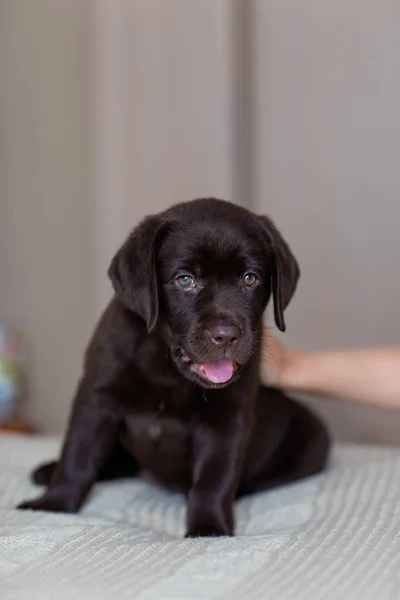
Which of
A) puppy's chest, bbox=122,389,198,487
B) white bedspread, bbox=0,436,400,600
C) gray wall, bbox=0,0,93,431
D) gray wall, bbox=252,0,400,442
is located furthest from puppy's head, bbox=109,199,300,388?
gray wall, bbox=0,0,93,431

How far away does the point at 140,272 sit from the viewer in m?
1.56

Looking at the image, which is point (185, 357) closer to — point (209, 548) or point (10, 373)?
point (209, 548)

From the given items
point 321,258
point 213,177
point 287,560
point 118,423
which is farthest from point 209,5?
point 287,560

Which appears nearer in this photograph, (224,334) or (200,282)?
(224,334)

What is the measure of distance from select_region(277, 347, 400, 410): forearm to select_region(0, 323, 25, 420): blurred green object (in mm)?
1418

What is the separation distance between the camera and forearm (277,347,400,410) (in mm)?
2037

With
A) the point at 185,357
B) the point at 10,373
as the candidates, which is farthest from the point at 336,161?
the point at 185,357

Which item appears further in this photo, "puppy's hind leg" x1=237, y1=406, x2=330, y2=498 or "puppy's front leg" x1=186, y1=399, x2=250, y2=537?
"puppy's hind leg" x1=237, y1=406, x2=330, y2=498

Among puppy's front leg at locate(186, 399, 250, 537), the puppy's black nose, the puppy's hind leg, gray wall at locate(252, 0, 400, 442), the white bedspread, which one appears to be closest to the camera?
the white bedspread

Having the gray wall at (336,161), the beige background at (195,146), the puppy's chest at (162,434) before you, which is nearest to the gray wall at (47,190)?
the beige background at (195,146)

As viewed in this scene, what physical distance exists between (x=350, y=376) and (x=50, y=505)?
2.81ft

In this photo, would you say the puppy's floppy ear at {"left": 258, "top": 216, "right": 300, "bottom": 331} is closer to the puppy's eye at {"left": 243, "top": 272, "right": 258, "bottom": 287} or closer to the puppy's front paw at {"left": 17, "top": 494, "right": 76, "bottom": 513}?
the puppy's eye at {"left": 243, "top": 272, "right": 258, "bottom": 287}

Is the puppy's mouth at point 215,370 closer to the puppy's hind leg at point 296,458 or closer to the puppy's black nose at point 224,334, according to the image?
the puppy's black nose at point 224,334

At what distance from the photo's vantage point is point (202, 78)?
3064 millimetres
